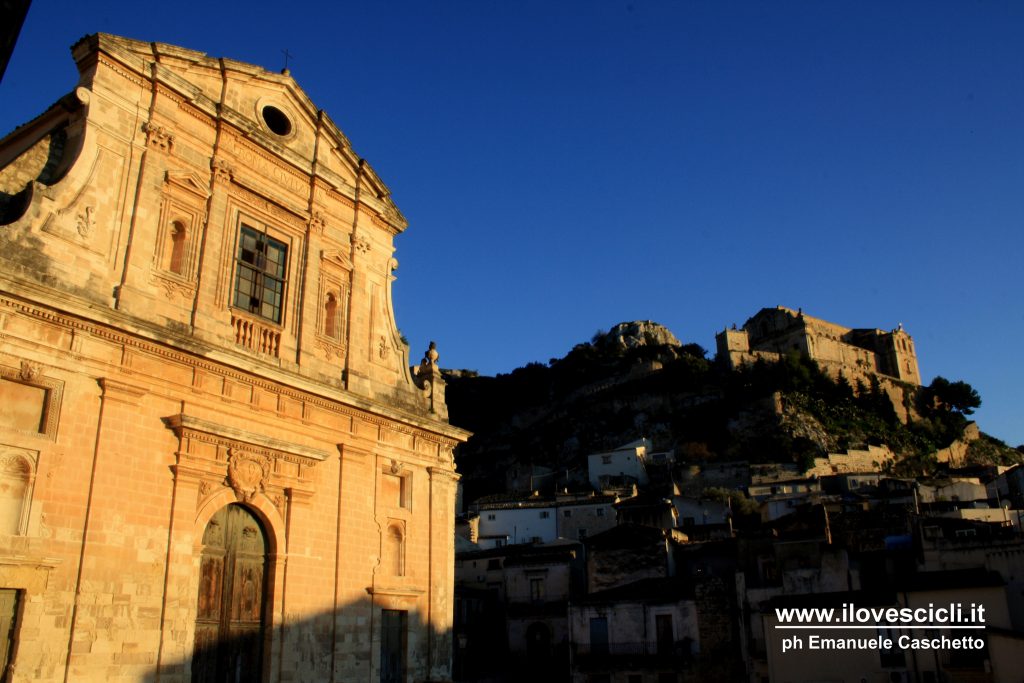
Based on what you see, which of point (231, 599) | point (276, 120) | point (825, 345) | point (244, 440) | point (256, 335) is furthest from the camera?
point (825, 345)

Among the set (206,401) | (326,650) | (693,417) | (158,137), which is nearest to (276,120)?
(158,137)

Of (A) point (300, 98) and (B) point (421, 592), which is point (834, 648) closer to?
(B) point (421, 592)

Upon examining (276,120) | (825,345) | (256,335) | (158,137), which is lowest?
(256,335)

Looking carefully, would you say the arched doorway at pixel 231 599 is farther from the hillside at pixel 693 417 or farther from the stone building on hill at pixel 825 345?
the stone building on hill at pixel 825 345

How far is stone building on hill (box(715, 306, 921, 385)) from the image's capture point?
88.2 metres

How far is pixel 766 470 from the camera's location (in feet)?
218

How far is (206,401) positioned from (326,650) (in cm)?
459

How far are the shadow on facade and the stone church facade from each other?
4 centimetres

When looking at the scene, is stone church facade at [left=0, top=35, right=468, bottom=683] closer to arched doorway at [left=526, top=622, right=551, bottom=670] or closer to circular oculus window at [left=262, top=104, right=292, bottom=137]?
circular oculus window at [left=262, top=104, right=292, bottom=137]

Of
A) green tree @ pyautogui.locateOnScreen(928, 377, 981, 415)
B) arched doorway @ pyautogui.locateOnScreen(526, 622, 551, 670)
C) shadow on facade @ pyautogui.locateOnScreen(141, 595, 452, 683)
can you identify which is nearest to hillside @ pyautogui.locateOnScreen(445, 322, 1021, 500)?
green tree @ pyautogui.locateOnScreen(928, 377, 981, 415)

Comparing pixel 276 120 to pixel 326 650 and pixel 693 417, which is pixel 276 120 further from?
pixel 693 417

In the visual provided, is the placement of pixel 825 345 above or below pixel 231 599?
above

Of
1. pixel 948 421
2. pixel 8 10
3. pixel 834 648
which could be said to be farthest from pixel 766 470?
pixel 8 10

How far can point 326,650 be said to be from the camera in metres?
14.7
